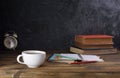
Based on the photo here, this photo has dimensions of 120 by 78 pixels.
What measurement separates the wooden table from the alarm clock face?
26 cm

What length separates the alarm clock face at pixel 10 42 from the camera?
4.75ft

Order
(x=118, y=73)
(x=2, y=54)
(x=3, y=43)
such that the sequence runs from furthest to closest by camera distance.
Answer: (x=3, y=43), (x=2, y=54), (x=118, y=73)

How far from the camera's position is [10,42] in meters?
1.47

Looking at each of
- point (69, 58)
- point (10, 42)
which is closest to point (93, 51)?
point (69, 58)

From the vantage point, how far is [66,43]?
157 cm

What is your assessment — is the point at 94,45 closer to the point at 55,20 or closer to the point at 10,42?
the point at 55,20

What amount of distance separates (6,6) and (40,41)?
0.31m

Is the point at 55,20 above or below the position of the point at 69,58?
above

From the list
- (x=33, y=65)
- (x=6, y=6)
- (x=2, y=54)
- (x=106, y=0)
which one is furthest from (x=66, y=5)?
(x=33, y=65)

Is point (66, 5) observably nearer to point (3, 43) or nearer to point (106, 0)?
point (106, 0)

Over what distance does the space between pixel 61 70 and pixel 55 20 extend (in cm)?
58

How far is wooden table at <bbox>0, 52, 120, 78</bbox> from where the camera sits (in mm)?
962

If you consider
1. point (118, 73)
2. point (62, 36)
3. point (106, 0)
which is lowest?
point (118, 73)

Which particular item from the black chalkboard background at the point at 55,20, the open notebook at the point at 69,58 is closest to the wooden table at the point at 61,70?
the open notebook at the point at 69,58
